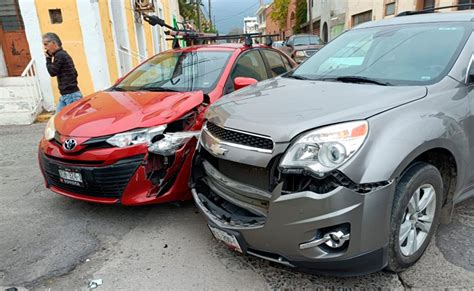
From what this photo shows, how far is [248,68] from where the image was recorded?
4500mm

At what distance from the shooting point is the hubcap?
7.60ft

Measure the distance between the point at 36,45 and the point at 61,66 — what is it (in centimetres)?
355

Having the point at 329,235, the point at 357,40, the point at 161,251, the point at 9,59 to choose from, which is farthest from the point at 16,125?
the point at 329,235

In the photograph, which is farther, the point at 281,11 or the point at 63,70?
the point at 281,11

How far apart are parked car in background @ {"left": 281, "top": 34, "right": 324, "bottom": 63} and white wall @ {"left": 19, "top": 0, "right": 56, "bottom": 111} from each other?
9753 millimetres

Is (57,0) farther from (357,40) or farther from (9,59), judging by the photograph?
(357,40)

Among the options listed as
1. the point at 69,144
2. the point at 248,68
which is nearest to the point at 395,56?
the point at 248,68

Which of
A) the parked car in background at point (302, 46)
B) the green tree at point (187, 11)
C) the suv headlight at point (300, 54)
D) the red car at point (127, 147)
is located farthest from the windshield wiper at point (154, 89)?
the green tree at point (187, 11)

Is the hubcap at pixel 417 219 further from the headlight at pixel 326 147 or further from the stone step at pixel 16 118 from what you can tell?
the stone step at pixel 16 118

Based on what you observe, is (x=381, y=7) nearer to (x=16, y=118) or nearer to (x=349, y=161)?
(x=16, y=118)

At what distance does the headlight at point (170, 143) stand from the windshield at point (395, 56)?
4.01 ft

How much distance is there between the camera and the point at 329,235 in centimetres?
204

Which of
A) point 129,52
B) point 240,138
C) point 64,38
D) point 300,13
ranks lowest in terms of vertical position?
point 240,138

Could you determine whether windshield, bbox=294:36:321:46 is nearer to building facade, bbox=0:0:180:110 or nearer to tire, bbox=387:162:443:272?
building facade, bbox=0:0:180:110
